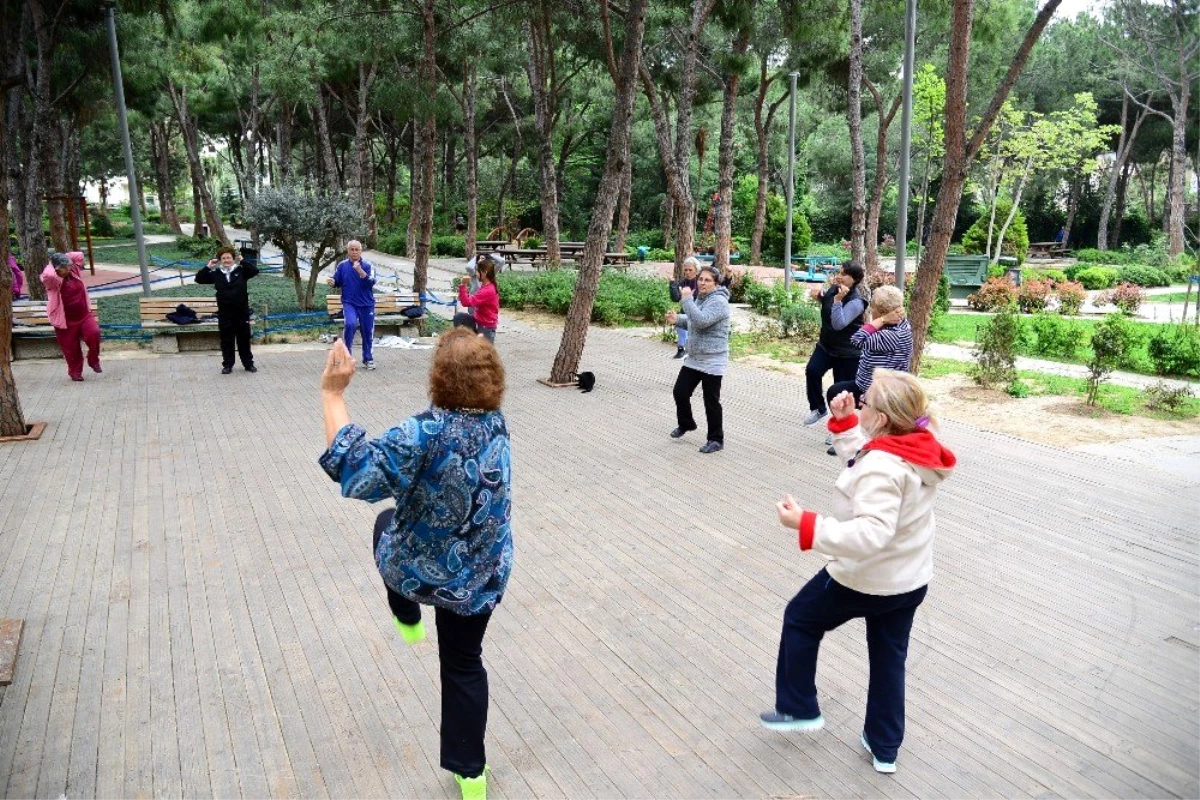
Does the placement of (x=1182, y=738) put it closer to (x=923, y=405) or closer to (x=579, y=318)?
(x=923, y=405)

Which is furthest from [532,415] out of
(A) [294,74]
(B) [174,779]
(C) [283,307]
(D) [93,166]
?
(D) [93,166]

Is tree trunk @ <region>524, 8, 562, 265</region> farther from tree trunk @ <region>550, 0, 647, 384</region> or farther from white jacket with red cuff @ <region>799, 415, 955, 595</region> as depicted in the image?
white jacket with red cuff @ <region>799, 415, 955, 595</region>

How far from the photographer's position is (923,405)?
3.02m

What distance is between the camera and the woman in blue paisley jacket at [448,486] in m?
2.65

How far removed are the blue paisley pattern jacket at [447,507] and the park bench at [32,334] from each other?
11.8 metres

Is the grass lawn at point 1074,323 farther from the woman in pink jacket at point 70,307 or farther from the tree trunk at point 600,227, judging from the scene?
the woman in pink jacket at point 70,307

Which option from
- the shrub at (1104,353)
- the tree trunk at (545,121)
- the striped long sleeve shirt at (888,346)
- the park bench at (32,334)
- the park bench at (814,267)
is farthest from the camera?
the park bench at (814,267)

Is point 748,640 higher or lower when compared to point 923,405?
lower

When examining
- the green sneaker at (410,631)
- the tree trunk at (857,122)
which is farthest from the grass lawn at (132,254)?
the green sneaker at (410,631)

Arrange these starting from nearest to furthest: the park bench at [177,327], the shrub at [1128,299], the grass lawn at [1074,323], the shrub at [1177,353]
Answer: the shrub at [1177,353]
the grass lawn at [1074,323]
the park bench at [177,327]
the shrub at [1128,299]

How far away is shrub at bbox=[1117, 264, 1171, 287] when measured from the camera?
94.0 feet

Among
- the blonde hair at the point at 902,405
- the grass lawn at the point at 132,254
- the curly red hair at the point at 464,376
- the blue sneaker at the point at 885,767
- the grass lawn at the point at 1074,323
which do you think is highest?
the grass lawn at the point at 132,254

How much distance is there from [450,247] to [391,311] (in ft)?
68.9

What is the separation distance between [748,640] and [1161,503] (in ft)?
13.1
